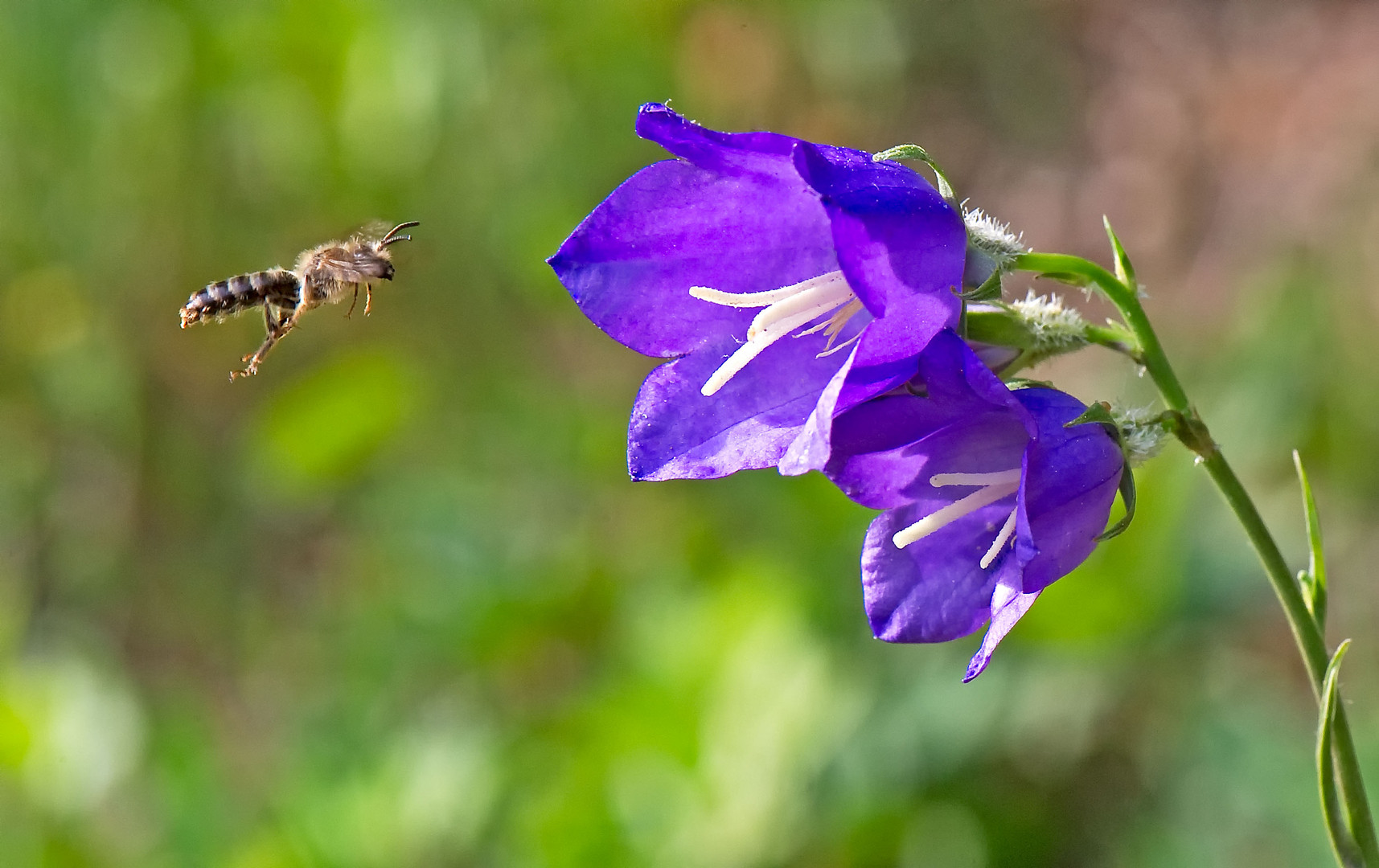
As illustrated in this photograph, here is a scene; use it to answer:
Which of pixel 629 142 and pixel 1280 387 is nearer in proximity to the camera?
pixel 1280 387

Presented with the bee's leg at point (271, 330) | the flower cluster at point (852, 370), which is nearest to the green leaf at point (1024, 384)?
the flower cluster at point (852, 370)

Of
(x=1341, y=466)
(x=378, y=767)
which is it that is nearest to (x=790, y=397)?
(x=378, y=767)

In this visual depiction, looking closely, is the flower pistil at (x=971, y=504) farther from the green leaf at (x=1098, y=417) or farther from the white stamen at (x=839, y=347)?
the white stamen at (x=839, y=347)

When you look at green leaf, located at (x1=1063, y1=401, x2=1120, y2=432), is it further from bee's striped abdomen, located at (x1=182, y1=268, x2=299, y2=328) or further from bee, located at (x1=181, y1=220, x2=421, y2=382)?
bee's striped abdomen, located at (x1=182, y1=268, x2=299, y2=328)

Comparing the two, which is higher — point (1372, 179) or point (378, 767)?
point (1372, 179)

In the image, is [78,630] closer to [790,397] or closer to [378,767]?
[378,767]

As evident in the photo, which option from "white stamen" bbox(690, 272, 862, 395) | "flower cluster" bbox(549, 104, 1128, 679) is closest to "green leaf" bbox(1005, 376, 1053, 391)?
"flower cluster" bbox(549, 104, 1128, 679)
